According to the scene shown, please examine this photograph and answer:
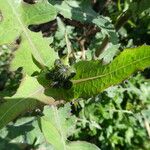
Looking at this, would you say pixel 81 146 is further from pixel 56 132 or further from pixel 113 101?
pixel 113 101

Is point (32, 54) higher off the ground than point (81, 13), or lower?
higher

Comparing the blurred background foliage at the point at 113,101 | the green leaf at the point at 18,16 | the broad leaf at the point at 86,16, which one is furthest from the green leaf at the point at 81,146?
the blurred background foliage at the point at 113,101

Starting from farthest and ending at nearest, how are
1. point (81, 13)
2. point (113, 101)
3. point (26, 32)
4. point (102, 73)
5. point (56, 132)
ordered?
point (113, 101) → point (81, 13) → point (26, 32) → point (56, 132) → point (102, 73)

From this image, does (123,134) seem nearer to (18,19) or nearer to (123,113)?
(123,113)

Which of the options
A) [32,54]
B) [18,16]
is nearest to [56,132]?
[32,54]

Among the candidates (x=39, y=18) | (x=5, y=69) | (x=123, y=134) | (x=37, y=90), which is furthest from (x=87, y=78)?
(x=123, y=134)

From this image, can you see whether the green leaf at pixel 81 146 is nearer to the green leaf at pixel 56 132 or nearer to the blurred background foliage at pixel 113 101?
the green leaf at pixel 56 132

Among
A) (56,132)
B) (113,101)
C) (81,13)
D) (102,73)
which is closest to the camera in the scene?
(102,73)
